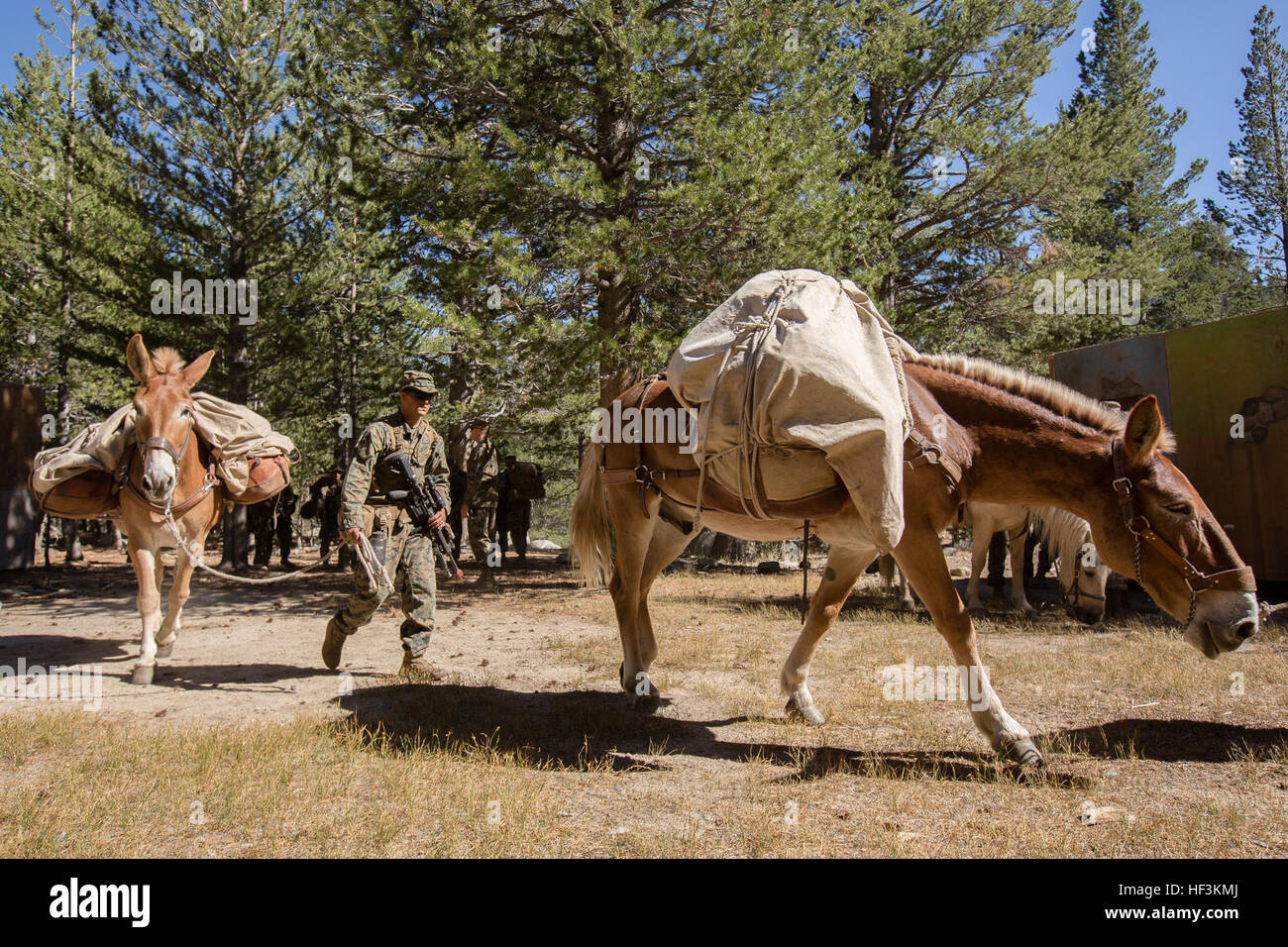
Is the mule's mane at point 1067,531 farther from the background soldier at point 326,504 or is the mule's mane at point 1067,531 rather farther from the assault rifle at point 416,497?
the background soldier at point 326,504

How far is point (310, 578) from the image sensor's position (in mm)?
15320

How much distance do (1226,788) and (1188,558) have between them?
1110mm

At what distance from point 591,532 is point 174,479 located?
10.9ft

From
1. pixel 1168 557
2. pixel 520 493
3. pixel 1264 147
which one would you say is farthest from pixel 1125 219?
pixel 1168 557

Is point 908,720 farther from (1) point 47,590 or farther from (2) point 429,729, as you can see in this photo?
(1) point 47,590

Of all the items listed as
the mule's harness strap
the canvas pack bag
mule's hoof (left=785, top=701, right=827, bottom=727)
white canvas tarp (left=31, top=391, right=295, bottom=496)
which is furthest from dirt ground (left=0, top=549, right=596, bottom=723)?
mule's hoof (left=785, top=701, right=827, bottom=727)

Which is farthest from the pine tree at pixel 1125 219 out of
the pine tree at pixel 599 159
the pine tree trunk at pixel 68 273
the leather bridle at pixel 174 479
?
the pine tree trunk at pixel 68 273

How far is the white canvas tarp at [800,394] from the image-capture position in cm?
395

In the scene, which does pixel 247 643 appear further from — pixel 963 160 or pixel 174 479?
pixel 963 160

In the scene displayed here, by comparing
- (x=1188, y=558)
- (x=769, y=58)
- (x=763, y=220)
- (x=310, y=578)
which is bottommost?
(x=310, y=578)

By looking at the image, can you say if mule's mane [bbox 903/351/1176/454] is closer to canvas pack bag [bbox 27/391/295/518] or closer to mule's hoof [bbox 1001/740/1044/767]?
mule's hoof [bbox 1001/740/1044/767]

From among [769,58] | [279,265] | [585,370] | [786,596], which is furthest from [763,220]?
[279,265]

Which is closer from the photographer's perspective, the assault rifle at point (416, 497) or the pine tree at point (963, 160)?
the assault rifle at point (416, 497)

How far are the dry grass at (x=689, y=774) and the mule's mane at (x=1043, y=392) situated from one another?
1816 millimetres
